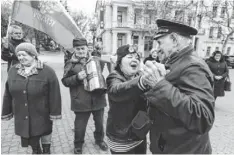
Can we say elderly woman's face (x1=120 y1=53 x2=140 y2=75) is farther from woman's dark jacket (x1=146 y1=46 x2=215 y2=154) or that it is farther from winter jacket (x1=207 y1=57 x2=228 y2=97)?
winter jacket (x1=207 y1=57 x2=228 y2=97)

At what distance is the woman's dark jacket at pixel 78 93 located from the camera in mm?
3062

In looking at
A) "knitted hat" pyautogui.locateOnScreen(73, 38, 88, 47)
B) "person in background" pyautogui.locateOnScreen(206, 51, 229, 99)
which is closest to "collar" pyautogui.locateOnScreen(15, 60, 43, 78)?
"knitted hat" pyautogui.locateOnScreen(73, 38, 88, 47)

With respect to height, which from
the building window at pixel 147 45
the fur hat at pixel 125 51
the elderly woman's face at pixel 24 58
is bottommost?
the elderly woman's face at pixel 24 58

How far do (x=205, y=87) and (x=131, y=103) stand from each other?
952 millimetres

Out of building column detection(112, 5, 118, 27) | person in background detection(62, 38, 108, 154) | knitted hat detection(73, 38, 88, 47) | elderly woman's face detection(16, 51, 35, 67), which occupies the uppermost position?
building column detection(112, 5, 118, 27)

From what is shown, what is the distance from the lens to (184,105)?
3.67ft

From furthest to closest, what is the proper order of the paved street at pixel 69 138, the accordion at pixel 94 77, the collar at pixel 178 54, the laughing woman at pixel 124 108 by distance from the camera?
the paved street at pixel 69 138 < the accordion at pixel 94 77 < the laughing woman at pixel 124 108 < the collar at pixel 178 54

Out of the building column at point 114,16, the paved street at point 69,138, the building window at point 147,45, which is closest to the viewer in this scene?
the paved street at point 69,138

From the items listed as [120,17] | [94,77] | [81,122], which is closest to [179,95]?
[94,77]

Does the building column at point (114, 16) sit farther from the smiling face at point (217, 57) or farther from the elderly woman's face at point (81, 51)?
the elderly woman's face at point (81, 51)

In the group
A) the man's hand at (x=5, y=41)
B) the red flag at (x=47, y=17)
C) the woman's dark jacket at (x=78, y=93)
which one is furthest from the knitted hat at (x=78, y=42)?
the man's hand at (x=5, y=41)

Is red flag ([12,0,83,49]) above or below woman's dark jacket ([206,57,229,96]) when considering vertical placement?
above

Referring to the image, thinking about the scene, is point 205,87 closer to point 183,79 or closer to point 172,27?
point 183,79

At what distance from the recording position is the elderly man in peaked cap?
1143 mm
